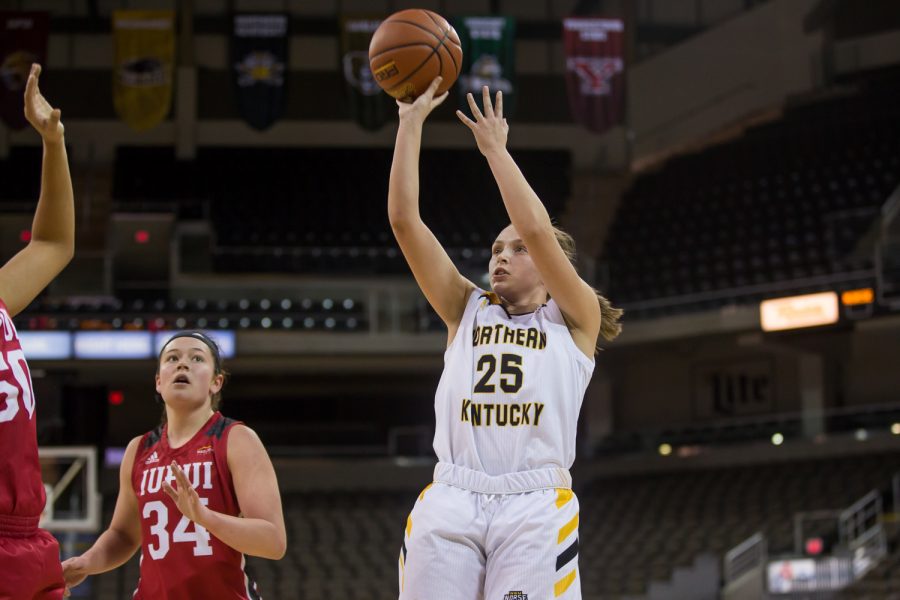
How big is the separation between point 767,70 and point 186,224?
10459mm

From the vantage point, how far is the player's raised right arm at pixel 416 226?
3.52 metres

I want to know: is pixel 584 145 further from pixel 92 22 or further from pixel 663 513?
pixel 92 22

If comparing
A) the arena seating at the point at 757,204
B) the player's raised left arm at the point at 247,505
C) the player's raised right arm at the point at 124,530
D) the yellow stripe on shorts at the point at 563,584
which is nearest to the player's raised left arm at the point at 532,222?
the yellow stripe on shorts at the point at 563,584

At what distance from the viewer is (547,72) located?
23.4 metres

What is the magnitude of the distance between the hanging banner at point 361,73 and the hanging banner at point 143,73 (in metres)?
2.87

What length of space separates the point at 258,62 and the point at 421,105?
1660cm

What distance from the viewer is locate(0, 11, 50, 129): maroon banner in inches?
739

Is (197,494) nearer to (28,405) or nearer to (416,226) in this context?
(28,405)

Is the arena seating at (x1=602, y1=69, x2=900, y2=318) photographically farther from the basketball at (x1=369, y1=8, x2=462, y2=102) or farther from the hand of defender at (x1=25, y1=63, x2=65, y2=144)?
the hand of defender at (x1=25, y1=63, x2=65, y2=144)

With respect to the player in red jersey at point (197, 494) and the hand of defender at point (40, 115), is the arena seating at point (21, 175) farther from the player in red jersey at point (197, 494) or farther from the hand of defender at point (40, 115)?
the hand of defender at point (40, 115)

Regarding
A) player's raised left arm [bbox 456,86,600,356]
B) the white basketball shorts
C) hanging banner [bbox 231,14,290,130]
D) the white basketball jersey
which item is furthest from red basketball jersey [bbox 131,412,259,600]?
hanging banner [bbox 231,14,290,130]

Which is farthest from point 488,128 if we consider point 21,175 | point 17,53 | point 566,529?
point 21,175

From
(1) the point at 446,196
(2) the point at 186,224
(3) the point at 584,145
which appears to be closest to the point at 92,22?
(2) the point at 186,224

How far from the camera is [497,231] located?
2102cm
